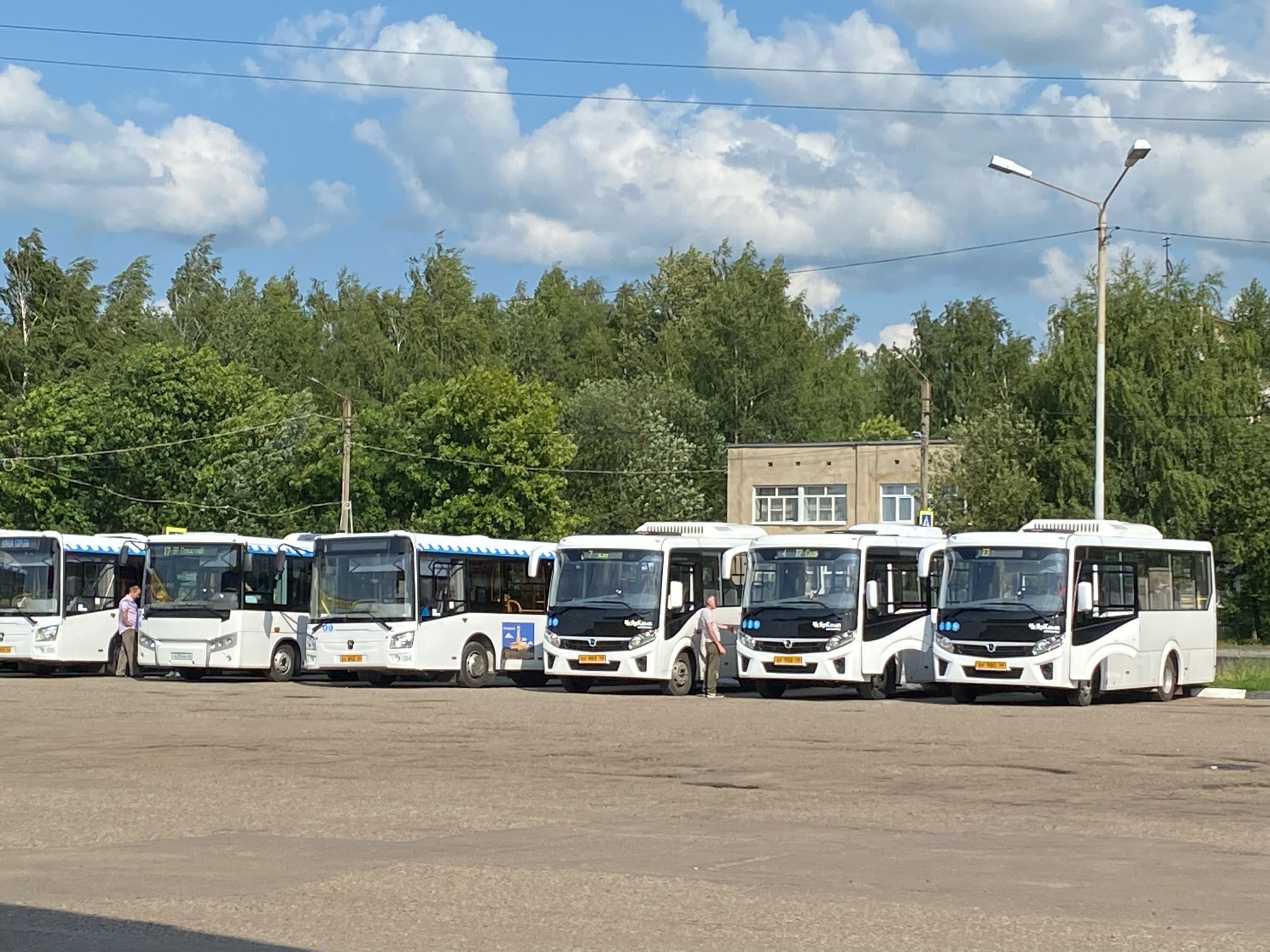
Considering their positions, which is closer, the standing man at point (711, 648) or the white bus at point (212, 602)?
the standing man at point (711, 648)

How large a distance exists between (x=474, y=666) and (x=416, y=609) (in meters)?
1.86

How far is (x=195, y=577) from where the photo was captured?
124 ft

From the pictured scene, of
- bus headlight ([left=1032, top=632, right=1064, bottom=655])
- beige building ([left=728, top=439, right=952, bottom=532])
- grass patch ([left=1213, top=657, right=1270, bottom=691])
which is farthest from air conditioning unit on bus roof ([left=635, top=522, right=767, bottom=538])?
beige building ([left=728, top=439, right=952, bottom=532])

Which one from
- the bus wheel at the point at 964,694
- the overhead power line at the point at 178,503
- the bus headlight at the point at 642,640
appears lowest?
the bus wheel at the point at 964,694

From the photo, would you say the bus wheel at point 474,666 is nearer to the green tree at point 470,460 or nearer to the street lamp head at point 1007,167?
the street lamp head at point 1007,167

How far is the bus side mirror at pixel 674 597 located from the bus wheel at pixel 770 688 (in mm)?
1873

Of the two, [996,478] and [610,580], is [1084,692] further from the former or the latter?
[996,478]

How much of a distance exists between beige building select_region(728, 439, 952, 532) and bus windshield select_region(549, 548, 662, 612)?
4382cm

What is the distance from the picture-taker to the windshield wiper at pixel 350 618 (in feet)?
115

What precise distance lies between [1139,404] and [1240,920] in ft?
176

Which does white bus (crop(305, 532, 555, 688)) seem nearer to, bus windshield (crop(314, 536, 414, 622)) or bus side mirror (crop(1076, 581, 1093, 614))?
bus windshield (crop(314, 536, 414, 622))

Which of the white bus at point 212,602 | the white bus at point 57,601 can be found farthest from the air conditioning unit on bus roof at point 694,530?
the white bus at point 57,601

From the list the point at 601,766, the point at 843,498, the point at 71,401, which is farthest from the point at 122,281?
the point at 601,766

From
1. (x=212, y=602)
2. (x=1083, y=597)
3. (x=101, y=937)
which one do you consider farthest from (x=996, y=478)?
(x=101, y=937)
